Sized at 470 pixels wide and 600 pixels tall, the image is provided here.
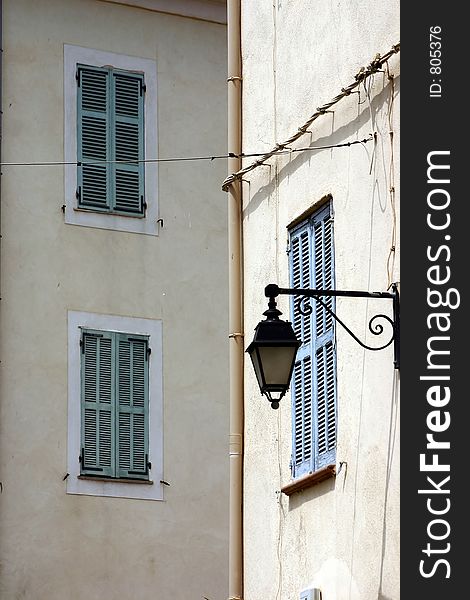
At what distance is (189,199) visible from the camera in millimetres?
17891

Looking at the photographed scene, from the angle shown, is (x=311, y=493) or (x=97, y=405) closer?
(x=311, y=493)

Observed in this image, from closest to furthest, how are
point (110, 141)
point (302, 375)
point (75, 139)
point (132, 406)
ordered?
point (302, 375) → point (132, 406) → point (75, 139) → point (110, 141)

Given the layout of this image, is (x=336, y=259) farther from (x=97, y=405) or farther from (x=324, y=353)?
(x=97, y=405)

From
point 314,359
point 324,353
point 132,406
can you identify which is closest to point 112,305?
point 132,406

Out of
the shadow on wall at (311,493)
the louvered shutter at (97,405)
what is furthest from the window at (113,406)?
the shadow on wall at (311,493)

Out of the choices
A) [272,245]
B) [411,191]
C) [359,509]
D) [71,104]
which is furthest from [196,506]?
[411,191]

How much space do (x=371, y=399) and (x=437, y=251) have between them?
4.71 ft

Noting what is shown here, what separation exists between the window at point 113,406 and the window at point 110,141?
1.42 m

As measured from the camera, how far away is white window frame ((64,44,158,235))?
17281 millimetres

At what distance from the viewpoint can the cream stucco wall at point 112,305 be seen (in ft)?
53.9

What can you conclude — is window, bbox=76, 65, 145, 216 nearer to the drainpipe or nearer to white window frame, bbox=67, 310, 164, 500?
white window frame, bbox=67, 310, 164, 500

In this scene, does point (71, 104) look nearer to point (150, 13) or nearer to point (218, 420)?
point (150, 13)

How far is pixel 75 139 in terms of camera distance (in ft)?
57.2

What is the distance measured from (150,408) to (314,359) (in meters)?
6.26
